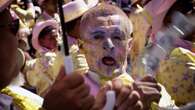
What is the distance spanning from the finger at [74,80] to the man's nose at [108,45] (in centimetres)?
149

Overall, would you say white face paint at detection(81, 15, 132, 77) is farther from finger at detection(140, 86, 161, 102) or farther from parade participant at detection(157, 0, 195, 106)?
finger at detection(140, 86, 161, 102)

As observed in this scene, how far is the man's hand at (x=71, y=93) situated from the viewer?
178 cm

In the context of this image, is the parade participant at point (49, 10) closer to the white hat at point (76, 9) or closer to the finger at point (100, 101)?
the white hat at point (76, 9)

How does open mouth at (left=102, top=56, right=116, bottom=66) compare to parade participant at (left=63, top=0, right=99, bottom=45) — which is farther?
parade participant at (left=63, top=0, right=99, bottom=45)

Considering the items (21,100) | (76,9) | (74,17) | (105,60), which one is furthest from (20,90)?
(76,9)

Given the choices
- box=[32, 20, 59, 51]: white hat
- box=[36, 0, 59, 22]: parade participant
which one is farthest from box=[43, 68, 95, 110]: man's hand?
box=[36, 0, 59, 22]: parade participant

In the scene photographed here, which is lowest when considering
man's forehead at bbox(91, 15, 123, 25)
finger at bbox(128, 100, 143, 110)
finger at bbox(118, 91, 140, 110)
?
man's forehead at bbox(91, 15, 123, 25)

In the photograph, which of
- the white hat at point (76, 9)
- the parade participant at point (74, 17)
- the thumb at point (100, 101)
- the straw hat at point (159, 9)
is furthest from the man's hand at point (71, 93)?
the white hat at point (76, 9)

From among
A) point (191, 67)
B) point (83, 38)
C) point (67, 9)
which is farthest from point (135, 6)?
point (191, 67)

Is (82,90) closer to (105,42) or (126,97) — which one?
(126,97)

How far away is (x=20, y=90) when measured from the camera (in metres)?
2.92

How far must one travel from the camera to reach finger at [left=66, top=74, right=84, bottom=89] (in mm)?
1770

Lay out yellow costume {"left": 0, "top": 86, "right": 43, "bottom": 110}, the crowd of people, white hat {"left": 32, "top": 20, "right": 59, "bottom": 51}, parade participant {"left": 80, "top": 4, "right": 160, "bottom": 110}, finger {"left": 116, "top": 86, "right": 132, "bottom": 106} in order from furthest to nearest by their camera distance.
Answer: white hat {"left": 32, "top": 20, "right": 59, "bottom": 51} < parade participant {"left": 80, "top": 4, "right": 160, "bottom": 110} < yellow costume {"left": 0, "top": 86, "right": 43, "bottom": 110} < finger {"left": 116, "top": 86, "right": 132, "bottom": 106} < the crowd of people

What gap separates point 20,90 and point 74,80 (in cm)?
120
